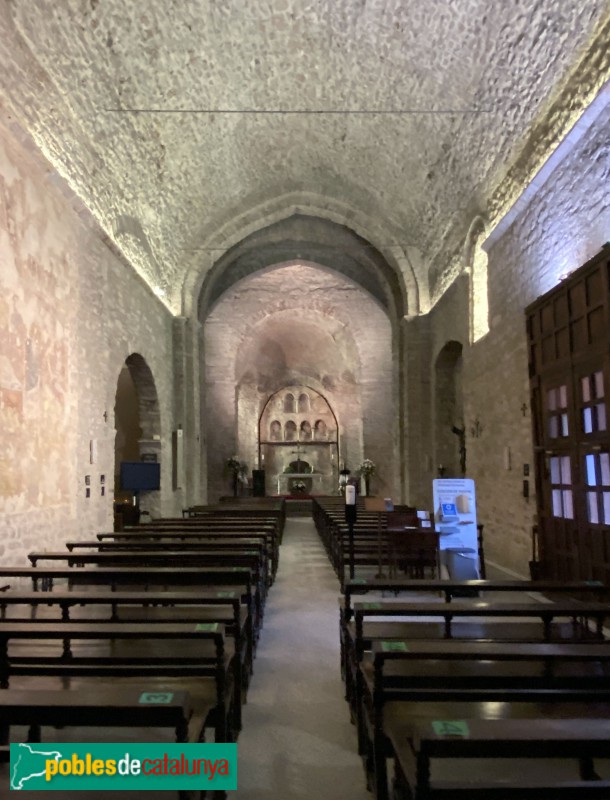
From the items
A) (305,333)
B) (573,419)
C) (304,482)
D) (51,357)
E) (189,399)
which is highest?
(305,333)

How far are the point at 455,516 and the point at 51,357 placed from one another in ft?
17.8

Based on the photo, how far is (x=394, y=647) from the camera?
305 cm

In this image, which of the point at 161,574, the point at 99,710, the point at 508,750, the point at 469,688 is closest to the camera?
the point at 508,750

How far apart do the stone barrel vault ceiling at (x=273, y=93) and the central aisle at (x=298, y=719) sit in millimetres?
6344

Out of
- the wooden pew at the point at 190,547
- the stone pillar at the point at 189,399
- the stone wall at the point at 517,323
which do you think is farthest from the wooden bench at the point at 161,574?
the stone pillar at the point at 189,399

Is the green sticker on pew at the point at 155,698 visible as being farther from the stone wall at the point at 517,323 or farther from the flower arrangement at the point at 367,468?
the flower arrangement at the point at 367,468

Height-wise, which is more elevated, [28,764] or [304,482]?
[304,482]

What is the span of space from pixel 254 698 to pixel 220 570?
93 centimetres

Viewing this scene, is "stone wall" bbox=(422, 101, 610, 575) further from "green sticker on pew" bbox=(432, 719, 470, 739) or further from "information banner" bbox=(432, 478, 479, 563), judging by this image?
"green sticker on pew" bbox=(432, 719, 470, 739)

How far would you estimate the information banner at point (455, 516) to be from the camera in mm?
7590

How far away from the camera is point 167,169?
40.2ft

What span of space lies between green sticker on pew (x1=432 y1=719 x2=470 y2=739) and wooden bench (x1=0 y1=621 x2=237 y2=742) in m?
1.29
